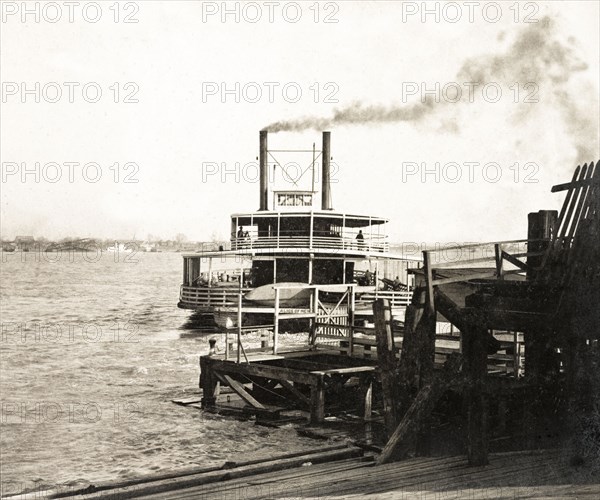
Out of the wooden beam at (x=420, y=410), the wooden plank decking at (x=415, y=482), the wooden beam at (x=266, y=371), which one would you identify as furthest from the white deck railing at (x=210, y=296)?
the wooden plank decking at (x=415, y=482)

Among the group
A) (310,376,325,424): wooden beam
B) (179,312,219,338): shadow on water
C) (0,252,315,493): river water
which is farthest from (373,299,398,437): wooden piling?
(179,312,219,338): shadow on water

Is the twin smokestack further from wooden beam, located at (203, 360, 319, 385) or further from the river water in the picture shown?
wooden beam, located at (203, 360, 319, 385)

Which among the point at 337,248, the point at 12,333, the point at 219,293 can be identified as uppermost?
the point at 337,248

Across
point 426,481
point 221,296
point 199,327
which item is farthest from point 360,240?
point 426,481

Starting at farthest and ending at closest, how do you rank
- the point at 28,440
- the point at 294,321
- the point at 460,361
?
the point at 294,321 < the point at 28,440 < the point at 460,361

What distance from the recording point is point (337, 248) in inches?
1367

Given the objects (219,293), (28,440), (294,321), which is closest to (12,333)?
(219,293)

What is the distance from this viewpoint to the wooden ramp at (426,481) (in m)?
7.10

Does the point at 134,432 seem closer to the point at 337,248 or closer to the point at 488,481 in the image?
the point at 488,481

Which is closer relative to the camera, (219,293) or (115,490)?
(115,490)

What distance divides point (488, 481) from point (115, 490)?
399 cm

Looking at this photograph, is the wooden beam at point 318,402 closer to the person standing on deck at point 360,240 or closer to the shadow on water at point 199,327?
the person standing on deck at point 360,240

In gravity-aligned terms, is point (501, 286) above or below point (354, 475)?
above

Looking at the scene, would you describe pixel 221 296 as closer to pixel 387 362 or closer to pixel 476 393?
pixel 387 362
